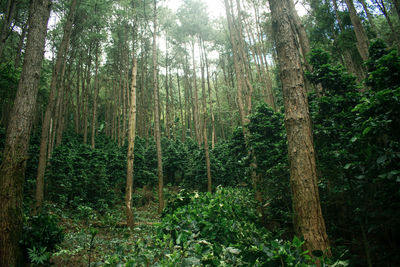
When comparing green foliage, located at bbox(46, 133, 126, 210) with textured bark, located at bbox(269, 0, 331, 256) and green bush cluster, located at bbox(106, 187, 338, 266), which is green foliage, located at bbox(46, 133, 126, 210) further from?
textured bark, located at bbox(269, 0, 331, 256)

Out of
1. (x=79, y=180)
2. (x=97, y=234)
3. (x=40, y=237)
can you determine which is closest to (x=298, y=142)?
(x=40, y=237)

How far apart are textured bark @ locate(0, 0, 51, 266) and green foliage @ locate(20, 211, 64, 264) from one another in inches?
6.9

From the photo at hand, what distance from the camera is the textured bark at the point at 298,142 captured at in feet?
7.28

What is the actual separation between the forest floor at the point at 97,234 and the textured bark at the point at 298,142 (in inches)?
73.6

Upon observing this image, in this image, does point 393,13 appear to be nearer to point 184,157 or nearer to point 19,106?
point 184,157

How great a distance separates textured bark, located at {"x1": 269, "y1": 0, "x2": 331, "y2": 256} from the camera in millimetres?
2219

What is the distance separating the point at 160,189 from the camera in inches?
364

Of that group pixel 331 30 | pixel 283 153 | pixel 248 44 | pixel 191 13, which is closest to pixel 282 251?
pixel 283 153

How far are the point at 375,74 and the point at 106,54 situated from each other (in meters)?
21.4

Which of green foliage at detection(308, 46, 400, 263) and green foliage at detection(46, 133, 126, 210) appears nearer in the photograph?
green foliage at detection(308, 46, 400, 263)

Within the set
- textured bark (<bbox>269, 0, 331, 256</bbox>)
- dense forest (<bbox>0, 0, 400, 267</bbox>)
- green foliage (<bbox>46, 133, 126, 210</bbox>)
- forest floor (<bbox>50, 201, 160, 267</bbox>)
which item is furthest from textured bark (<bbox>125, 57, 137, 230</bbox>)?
textured bark (<bbox>269, 0, 331, 256</bbox>)

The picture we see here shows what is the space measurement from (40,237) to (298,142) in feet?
15.0

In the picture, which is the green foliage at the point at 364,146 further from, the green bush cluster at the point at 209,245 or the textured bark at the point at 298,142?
the green bush cluster at the point at 209,245

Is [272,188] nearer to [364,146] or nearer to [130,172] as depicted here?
[364,146]
